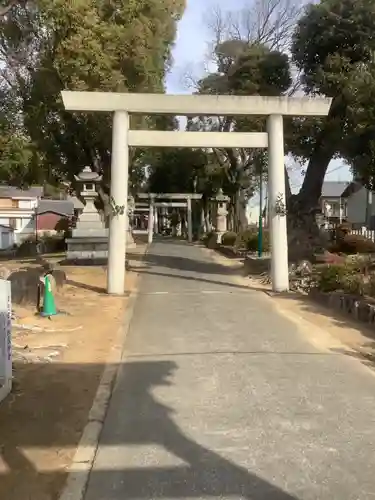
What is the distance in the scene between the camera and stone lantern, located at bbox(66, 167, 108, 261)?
81.9ft

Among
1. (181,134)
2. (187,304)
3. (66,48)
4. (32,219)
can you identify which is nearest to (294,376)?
(187,304)

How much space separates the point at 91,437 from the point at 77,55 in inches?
531

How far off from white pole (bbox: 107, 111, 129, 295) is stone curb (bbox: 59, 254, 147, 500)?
21.9 ft

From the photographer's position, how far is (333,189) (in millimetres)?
69750

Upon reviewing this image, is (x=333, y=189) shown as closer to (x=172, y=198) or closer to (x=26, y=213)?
(x=172, y=198)

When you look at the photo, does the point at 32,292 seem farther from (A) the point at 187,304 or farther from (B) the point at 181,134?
(B) the point at 181,134

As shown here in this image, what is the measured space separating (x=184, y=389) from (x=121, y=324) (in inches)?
181

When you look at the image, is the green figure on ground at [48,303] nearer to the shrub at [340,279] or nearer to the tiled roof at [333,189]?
the shrub at [340,279]

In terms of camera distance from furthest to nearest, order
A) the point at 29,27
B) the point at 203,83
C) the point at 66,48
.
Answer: the point at 203,83 → the point at 29,27 → the point at 66,48

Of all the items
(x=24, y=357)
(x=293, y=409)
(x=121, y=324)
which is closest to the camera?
(x=293, y=409)

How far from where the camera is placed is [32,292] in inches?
508

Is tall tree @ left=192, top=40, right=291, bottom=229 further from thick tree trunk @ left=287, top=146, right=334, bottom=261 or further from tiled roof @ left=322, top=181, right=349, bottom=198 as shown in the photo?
tiled roof @ left=322, top=181, right=349, bottom=198

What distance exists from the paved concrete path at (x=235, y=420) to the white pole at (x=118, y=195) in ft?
16.9

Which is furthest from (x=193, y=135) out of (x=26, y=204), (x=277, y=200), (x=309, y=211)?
(x=26, y=204)
